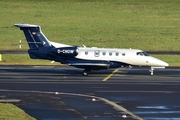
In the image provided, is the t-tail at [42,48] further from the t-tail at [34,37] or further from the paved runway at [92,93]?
the paved runway at [92,93]

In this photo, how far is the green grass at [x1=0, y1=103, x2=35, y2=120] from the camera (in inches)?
1171

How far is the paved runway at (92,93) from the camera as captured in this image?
31906 millimetres

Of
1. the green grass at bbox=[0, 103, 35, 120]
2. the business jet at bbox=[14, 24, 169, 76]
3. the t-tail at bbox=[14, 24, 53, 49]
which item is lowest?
the green grass at bbox=[0, 103, 35, 120]

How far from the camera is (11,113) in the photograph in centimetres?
3092

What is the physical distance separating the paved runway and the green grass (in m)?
0.66

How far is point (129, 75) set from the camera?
166 feet

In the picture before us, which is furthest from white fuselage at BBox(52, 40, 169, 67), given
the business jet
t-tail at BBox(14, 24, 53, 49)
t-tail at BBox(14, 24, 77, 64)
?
t-tail at BBox(14, 24, 53, 49)

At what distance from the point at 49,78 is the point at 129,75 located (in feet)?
21.9

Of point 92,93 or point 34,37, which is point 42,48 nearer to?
point 34,37

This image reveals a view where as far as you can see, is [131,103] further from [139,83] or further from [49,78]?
[49,78]

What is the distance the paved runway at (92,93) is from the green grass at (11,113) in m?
0.66

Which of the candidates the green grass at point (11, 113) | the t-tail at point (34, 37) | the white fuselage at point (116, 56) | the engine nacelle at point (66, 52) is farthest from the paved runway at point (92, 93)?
the t-tail at point (34, 37)

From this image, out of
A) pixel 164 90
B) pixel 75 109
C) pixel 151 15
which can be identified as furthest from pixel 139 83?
pixel 151 15

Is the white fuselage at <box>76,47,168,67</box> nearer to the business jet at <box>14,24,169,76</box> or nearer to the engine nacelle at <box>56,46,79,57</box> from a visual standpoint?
the business jet at <box>14,24,169,76</box>
